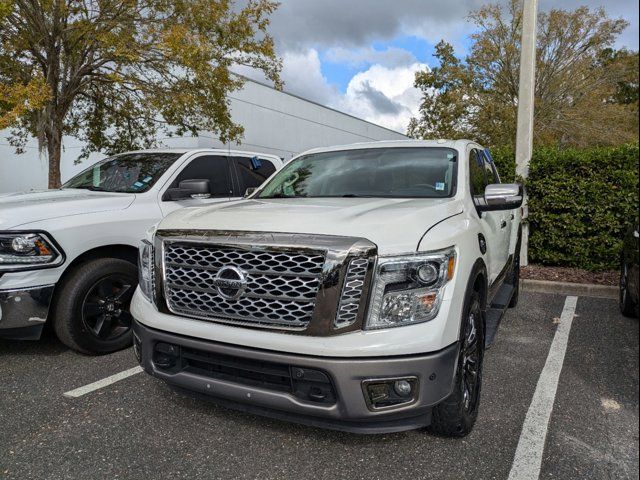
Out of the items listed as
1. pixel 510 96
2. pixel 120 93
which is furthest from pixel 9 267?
pixel 510 96

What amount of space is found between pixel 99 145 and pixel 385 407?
1161cm

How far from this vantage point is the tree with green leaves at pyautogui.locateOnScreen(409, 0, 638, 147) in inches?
713

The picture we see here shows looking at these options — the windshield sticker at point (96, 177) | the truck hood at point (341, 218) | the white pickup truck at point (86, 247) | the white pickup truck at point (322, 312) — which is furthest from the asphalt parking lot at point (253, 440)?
the windshield sticker at point (96, 177)

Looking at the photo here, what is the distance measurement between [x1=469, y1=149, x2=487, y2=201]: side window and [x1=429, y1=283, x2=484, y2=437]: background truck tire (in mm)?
1076

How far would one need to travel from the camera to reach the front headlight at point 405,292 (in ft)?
7.50

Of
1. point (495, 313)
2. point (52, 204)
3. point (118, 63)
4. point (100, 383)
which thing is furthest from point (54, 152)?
point (495, 313)

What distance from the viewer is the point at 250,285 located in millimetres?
2449

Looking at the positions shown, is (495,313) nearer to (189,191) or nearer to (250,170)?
(189,191)

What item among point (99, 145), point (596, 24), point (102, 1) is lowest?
point (99, 145)

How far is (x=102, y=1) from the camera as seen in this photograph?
867 centimetres

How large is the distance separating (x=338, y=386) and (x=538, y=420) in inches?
62.2

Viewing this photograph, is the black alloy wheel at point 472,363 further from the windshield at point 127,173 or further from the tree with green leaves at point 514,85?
the tree with green leaves at point 514,85

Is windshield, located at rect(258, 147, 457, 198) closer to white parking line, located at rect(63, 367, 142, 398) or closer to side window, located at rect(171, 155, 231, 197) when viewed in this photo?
side window, located at rect(171, 155, 231, 197)

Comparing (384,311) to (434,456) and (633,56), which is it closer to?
(434,456)
